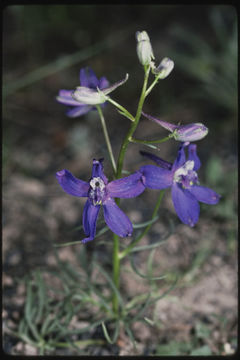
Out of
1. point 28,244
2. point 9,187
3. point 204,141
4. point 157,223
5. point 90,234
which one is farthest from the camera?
point 204,141

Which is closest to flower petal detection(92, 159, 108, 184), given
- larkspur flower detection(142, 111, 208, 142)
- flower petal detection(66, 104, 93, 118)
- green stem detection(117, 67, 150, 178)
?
green stem detection(117, 67, 150, 178)

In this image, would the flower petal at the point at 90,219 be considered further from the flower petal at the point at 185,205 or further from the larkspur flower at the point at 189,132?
the larkspur flower at the point at 189,132

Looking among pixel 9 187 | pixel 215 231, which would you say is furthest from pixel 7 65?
pixel 215 231

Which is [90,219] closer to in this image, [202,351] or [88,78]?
[88,78]

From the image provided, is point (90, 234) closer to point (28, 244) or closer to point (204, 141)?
point (28, 244)

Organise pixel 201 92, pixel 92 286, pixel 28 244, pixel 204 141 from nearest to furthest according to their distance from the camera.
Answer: pixel 92 286 → pixel 28 244 → pixel 204 141 → pixel 201 92
